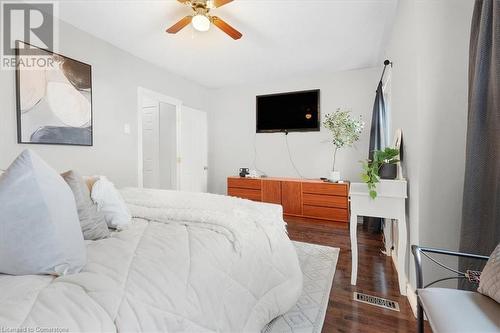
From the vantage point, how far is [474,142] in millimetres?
1175

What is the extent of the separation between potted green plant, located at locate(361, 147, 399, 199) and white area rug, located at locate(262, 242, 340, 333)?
0.79m

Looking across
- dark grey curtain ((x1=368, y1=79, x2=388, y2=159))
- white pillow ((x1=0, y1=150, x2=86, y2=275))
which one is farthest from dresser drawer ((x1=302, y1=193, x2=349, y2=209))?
white pillow ((x1=0, y1=150, x2=86, y2=275))

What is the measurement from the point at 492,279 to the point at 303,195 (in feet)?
9.18

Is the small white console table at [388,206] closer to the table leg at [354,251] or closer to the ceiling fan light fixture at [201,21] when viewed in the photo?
the table leg at [354,251]

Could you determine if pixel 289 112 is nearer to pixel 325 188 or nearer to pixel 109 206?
pixel 325 188

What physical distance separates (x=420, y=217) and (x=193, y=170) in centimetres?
365

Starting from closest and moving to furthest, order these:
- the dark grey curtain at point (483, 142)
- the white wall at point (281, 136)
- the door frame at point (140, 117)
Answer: the dark grey curtain at point (483, 142) < the door frame at point (140, 117) < the white wall at point (281, 136)

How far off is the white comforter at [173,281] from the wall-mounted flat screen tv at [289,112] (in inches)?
111

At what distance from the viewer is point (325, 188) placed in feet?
11.5

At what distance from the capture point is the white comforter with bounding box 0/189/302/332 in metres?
0.61

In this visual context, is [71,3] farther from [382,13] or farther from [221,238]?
[382,13]

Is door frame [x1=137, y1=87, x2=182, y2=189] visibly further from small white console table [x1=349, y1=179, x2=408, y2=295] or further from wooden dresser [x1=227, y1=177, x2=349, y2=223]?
small white console table [x1=349, y1=179, x2=408, y2=295]

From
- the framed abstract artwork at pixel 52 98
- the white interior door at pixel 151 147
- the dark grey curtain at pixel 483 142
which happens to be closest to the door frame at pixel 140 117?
the white interior door at pixel 151 147

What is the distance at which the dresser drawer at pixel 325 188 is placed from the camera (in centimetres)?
342
